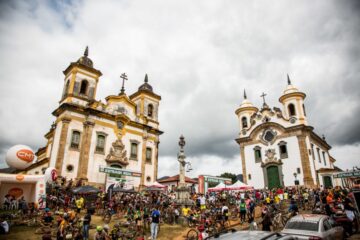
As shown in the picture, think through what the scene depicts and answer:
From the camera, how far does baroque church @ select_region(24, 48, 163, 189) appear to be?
24.1 meters

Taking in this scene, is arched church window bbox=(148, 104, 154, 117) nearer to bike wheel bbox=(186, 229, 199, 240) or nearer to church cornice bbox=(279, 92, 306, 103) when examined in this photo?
church cornice bbox=(279, 92, 306, 103)

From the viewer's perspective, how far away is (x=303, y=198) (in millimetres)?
21578

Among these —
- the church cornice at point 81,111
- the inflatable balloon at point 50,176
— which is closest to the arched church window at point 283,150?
the church cornice at point 81,111

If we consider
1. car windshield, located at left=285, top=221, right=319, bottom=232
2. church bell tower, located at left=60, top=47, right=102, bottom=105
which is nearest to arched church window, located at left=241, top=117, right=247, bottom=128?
church bell tower, located at left=60, top=47, right=102, bottom=105

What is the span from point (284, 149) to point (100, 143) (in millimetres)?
24137

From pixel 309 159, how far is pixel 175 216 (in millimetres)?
21899

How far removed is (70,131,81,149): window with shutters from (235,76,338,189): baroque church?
23.7m

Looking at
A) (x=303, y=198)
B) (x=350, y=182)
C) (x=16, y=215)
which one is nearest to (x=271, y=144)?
(x=303, y=198)

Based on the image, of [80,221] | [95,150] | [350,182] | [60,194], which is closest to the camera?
[80,221]

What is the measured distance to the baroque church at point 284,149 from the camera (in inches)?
1177

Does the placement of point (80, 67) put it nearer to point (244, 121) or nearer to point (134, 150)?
point (134, 150)

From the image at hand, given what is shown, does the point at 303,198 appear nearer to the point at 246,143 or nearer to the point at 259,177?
the point at 259,177

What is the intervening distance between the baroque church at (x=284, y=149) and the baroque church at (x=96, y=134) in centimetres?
1438

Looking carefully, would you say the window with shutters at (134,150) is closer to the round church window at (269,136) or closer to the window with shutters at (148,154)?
the window with shutters at (148,154)
